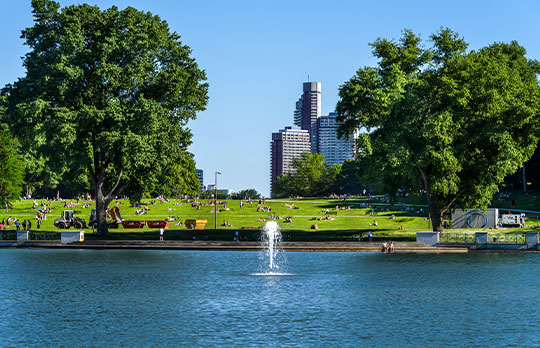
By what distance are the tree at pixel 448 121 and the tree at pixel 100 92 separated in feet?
65.5

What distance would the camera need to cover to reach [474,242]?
62344mm

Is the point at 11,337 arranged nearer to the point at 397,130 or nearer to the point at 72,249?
the point at 72,249

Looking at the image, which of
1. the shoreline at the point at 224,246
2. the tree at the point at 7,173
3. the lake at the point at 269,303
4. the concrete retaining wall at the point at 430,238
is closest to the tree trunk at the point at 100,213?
the shoreline at the point at 224,246

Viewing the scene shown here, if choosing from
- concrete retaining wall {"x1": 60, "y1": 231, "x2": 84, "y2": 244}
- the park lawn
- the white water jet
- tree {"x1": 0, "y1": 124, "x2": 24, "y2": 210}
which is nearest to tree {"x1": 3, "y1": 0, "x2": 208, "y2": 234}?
concrete retaining wall {"x1": 60, "y1": 231, "x2": 84, "y2": 244}

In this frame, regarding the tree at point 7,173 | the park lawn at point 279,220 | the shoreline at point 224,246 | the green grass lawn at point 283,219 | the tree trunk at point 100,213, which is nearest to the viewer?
the shoreline at point 224,246

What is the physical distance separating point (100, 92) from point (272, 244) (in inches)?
922

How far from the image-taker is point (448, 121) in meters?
62.8

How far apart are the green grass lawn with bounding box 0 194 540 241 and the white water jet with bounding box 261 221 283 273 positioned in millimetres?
1220

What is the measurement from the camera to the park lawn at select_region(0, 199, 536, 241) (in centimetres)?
7438

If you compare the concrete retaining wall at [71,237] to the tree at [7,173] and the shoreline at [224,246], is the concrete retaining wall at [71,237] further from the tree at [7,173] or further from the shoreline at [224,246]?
the tree at [7,173]

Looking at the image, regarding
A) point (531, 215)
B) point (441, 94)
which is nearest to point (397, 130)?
point (441, 94)

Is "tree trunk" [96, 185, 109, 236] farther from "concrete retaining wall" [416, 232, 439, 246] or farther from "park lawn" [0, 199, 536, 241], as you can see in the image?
"concrete retaining wall" [416, 232, 439, 246]

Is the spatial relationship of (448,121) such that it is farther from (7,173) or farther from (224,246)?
(7,173)

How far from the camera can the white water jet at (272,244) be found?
53.8m
